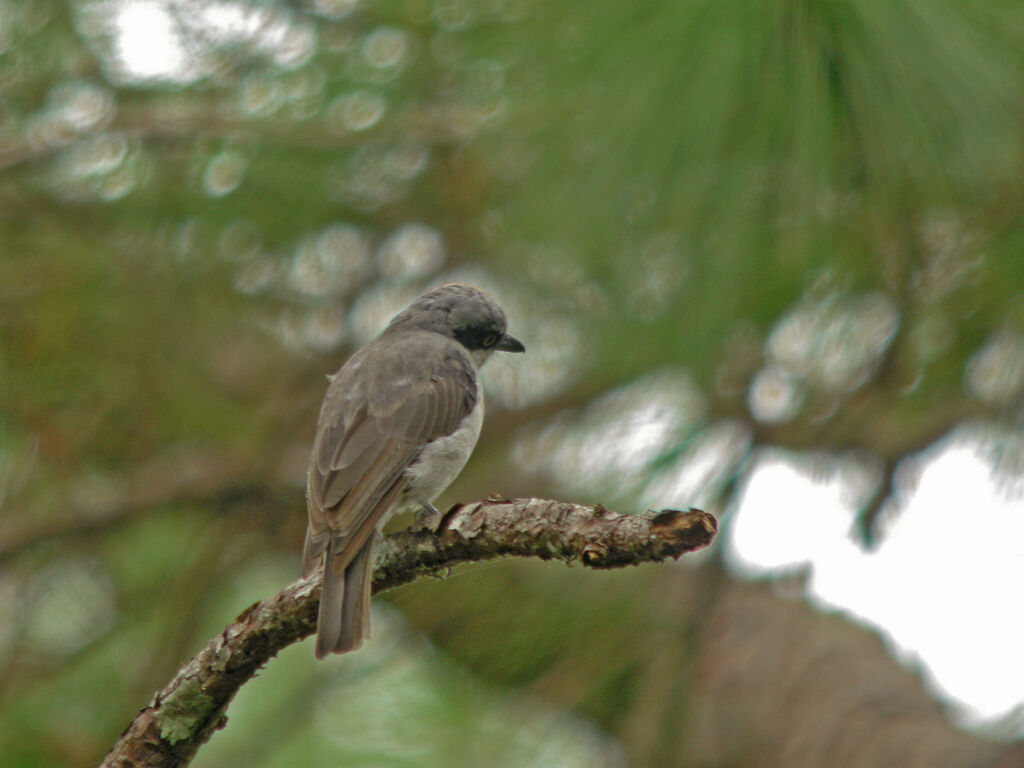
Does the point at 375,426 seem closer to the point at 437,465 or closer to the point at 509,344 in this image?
the point at 437,465

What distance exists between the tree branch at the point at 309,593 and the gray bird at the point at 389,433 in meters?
0.09

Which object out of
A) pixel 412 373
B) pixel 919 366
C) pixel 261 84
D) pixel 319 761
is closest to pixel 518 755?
pixel 319 761

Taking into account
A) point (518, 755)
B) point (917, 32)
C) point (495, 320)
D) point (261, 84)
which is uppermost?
point (261, 84)

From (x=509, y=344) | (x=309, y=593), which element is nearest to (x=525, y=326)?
(x=509, y=344)

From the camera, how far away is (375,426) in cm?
304

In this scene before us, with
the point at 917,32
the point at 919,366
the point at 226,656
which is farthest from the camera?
the point at 919,366

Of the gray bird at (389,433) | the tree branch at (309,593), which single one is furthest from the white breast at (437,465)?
the tree branch at (309,593)

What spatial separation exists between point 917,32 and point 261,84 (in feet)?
7.72

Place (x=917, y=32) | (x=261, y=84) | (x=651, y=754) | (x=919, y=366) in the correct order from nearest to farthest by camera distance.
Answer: (x=917, y=32), (x=919, y=366), (x=651, y=754), (x=261, y=84)

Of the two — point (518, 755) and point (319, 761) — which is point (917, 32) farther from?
point (319, 761)

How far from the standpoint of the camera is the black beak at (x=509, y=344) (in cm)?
348

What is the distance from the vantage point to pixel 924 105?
210 centimetres

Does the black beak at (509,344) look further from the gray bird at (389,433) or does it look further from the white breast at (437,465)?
the white breast at (437,465)

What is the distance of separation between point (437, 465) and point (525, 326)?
0.68 m
